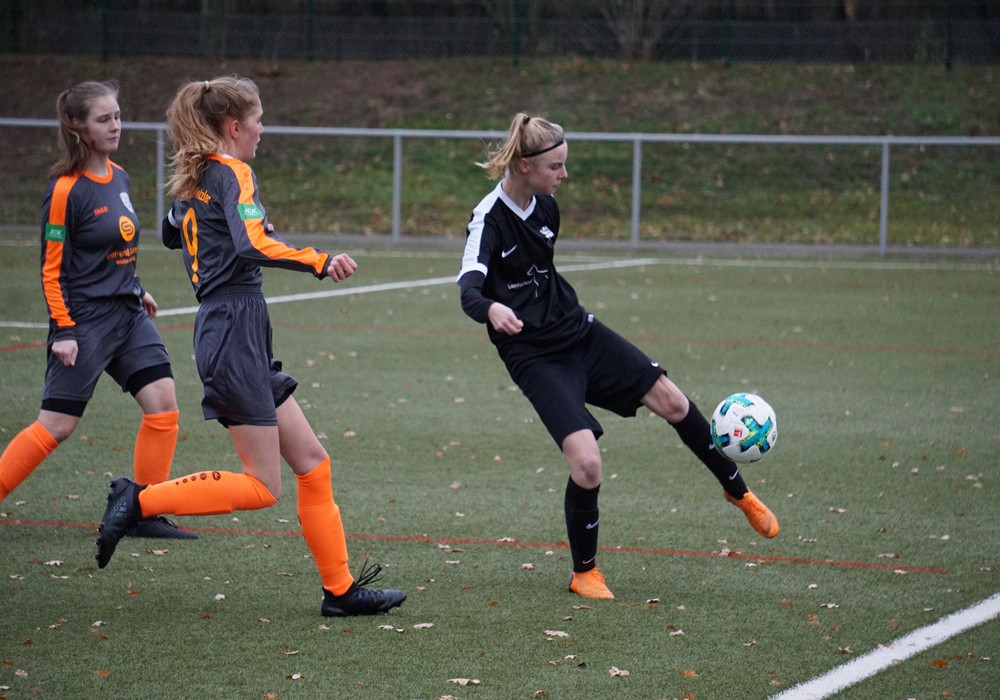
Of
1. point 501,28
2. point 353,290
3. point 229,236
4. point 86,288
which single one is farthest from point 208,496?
point 501,28

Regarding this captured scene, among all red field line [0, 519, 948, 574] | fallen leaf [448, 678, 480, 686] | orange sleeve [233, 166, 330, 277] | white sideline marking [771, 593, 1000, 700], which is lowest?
red field line [0, 519, 948, 574]

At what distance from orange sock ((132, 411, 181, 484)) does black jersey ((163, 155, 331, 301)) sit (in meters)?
1.27

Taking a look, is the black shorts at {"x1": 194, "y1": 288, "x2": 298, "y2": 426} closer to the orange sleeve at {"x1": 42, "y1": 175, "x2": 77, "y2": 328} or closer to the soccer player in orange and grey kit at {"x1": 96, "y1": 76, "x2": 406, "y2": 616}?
the soccer player in orange and grey kit at {"x1": 96, "y1": 76, "x2": 406, "y2": 616}

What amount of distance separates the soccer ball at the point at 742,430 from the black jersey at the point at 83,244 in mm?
2569

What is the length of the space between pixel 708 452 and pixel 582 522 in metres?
0.66

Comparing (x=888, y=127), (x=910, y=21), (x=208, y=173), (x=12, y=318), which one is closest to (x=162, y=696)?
(x=208, y=173)

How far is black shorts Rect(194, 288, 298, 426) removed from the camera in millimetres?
4391

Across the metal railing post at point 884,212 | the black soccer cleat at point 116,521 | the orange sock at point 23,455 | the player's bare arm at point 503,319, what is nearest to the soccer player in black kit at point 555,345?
the player's bare arm at point 503,319

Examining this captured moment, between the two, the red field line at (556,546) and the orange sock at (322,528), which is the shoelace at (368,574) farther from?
the red field line at (556,546)

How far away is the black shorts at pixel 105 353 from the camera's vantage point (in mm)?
5375

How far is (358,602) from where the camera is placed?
15.2 ft

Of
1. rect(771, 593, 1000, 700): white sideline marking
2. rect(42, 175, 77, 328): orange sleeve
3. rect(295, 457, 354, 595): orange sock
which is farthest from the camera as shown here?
rect(42, 175, 77, 328): orange sleeve

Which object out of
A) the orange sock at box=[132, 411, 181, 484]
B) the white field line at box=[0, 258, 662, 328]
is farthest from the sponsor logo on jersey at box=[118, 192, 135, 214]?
the white field line at box=[0, 258, 662, 328]

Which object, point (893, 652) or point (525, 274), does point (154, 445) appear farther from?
point (893, 652)
